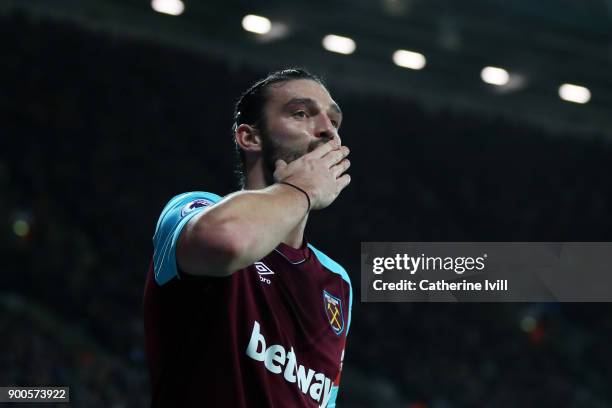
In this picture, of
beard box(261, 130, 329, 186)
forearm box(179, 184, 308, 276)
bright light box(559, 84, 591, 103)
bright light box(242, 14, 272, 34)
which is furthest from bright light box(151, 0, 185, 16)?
forearm box(179, 184, 308, 276)

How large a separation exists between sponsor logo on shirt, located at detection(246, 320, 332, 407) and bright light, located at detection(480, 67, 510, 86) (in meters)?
18.5

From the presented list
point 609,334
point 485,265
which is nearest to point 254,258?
point 485,265

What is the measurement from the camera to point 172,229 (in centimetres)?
179

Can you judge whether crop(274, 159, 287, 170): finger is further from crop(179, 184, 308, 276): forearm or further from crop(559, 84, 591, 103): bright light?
crop(559, 84, 591, 103): bright light

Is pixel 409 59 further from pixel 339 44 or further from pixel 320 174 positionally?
pixel 320 174

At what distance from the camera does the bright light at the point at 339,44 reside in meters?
19.0

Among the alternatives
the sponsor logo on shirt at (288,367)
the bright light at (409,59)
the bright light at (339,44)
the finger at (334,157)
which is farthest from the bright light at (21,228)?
the bright light at (409,59)

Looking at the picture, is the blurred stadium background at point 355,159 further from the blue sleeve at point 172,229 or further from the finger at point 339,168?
the finger at point 339,168

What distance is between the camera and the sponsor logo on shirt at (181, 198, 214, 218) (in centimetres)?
178

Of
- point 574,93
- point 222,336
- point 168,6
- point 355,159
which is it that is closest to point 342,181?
point 222,336

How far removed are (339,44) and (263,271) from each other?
57.9 ft

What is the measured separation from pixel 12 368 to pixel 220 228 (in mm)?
8378

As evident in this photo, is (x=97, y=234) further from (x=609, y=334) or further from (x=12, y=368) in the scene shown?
(x=609, y=334)

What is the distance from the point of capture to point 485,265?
12.3 m
